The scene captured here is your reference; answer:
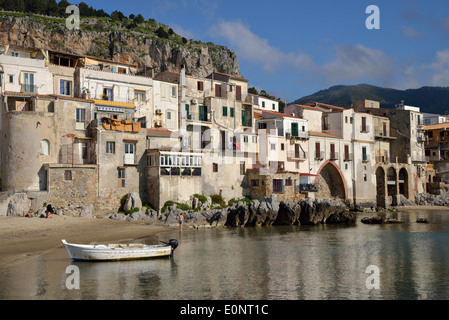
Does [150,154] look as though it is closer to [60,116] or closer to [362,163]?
[60,116]

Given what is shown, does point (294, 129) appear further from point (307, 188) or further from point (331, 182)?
point (331, 182)

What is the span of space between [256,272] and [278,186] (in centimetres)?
3478

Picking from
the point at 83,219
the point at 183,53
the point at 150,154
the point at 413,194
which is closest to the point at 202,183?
the point at 150,154

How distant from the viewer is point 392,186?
3356 inches

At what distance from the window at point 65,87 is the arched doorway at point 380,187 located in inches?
2145

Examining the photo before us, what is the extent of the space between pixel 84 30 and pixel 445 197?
97487 millimetres

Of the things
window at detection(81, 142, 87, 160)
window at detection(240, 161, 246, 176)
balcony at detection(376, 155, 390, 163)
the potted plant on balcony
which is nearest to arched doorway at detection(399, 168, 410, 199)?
balcony at detection(376, 155, 390, 163)

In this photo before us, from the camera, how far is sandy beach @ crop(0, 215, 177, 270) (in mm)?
31938

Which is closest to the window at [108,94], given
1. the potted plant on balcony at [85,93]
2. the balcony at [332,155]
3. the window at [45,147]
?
the potted plant on balcony at [85,93]

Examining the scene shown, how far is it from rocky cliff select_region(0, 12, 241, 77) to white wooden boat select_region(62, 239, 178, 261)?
85.4m

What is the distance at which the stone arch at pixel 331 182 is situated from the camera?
74.1m

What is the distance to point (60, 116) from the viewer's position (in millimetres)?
47531

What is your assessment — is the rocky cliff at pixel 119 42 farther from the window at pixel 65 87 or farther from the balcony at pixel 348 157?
the window at pixel 65 87

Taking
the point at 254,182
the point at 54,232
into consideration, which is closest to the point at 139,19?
the point at 254,182
